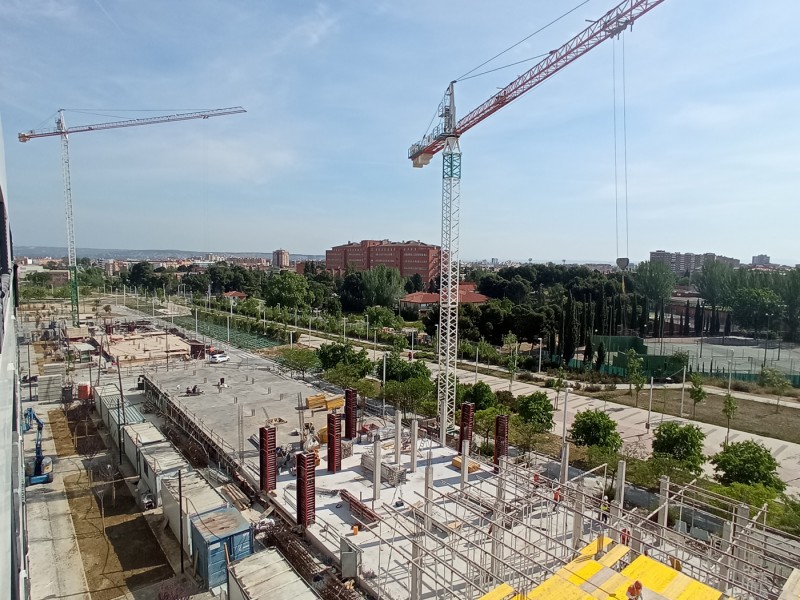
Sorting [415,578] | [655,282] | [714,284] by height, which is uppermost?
[655,282]

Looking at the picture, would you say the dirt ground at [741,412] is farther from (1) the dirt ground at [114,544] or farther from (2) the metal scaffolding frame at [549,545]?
(1) the dirt ground at [114,544]

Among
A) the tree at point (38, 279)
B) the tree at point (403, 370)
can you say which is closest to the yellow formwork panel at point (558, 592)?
the tree at point (403, 370)

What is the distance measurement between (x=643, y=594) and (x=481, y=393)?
12.7 metres

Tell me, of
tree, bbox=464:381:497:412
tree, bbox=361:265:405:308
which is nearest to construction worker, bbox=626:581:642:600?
tree, bbox=464:381:497:412

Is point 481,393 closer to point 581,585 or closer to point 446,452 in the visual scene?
point 446,452

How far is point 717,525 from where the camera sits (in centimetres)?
1115

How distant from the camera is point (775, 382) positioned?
23.7 m

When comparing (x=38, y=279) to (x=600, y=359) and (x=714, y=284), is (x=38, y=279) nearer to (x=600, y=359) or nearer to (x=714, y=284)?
(x=600, y=359)

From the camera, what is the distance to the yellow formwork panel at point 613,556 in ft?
21.6

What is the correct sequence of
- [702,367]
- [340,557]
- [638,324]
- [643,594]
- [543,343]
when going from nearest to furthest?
[643,594] < [340,557] < [702,367] < [543,343] < [638,324]

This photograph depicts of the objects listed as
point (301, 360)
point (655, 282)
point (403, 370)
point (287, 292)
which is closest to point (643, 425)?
point (403, 370)

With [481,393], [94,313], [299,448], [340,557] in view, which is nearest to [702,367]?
[481,393]

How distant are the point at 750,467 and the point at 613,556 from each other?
25.4 feet

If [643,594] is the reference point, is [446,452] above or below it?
below
